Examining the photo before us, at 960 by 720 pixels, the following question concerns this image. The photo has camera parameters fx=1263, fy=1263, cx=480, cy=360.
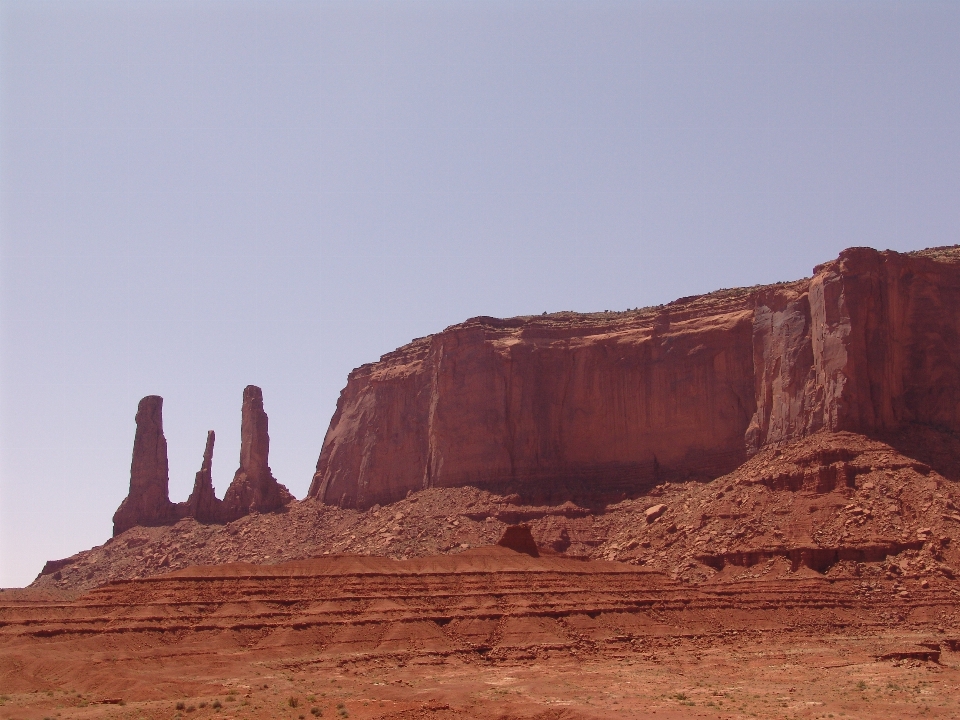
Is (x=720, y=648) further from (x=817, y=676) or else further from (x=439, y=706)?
(x=439, y=706)

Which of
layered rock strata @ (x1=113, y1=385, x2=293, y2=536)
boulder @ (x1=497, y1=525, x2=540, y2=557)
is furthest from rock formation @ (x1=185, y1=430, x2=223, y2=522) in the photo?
boulder @ (x1=497, y1=525, x2=540, y2=557)

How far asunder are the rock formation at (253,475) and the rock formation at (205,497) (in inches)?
30.4

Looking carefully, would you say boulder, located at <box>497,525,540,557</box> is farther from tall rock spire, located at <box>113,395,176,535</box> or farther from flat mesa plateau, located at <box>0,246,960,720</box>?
tall rock spire, located at <box>113,395,176,535</box>

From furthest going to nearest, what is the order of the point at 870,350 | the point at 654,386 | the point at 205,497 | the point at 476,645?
the point at 205,497, the point at 654,386, the point at 870,350, the point at 476,645

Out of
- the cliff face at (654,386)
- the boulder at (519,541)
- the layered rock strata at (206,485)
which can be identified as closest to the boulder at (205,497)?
the layered rock strata at (206,485)

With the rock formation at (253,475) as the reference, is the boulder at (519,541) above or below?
below

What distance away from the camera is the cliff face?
224 ft

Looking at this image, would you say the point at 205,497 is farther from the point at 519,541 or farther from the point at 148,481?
the point at 519,541

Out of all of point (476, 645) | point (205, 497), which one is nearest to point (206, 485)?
point (205, 497)

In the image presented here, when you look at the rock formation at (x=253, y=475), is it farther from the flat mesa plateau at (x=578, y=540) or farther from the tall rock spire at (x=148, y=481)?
the tall rock spire at (x=148, y=481)

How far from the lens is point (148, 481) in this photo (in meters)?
98.4

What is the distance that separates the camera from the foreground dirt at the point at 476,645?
121 ft

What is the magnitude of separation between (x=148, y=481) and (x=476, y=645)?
187 ft

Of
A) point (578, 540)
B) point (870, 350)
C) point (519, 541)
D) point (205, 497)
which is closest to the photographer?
point (519, 541)
